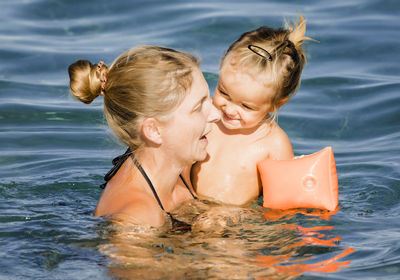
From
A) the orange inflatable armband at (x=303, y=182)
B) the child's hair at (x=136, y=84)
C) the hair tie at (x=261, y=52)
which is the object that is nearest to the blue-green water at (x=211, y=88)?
the orange inflatable armband at (x=303, y=182)

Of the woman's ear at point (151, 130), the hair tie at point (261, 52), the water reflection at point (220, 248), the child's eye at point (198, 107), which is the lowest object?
the water reflection at point (220, 248)

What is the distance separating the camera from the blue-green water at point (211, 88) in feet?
14.1

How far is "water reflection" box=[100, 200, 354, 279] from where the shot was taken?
407 centimetres

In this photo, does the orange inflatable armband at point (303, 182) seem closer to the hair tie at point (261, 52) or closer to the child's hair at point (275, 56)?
the child's hair at point (275, 56)

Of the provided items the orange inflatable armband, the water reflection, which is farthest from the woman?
the orange inflatable armband

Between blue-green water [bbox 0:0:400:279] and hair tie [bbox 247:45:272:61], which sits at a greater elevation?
hair tie [bbox 247:45:272:61]

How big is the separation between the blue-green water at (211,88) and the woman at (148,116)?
0.25 meters

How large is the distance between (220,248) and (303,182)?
1149mm

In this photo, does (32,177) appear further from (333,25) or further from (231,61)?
(333,25)

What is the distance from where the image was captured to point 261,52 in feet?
16.8

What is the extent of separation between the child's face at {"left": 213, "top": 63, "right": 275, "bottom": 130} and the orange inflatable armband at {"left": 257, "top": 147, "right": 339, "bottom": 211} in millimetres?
406

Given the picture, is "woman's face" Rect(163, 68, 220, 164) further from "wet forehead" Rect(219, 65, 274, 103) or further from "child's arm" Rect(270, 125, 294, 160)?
"child's arm" Rect(270, 125, 294, 160)

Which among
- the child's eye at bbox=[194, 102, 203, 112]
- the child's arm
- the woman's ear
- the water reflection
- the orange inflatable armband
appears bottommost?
the water reflection

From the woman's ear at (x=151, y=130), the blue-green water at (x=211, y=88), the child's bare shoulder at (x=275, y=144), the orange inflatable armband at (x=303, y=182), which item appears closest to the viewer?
the blue-green water at (x=211, y=88)
